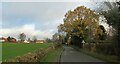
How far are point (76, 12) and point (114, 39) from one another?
43737mm

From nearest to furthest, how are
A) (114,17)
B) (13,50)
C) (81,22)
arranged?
(114,17), (13,50), (81,22)

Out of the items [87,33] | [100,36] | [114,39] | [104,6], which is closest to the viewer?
[114,39]

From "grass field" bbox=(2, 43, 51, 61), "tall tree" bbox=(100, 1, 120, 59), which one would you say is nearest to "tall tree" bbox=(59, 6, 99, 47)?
"grass field" bbox=(2, 43, 51, 61)

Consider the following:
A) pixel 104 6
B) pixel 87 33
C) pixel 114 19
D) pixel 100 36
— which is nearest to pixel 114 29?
pixel 114 19

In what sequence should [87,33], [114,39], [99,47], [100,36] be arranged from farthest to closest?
[100,36] < [87,33] < [99,47] < [114,39]

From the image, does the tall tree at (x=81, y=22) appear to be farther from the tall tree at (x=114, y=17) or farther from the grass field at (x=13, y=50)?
the tall tree at (x=114, y=17)

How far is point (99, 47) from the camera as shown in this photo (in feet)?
149

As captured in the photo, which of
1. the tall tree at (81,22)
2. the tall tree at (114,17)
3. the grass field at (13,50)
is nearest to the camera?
the tall tree at (114,17)

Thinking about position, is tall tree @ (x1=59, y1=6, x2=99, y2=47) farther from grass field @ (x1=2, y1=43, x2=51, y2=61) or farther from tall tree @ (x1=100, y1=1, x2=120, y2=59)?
tall tree @ (x1=100, y1=1, x2=120, y2=59)

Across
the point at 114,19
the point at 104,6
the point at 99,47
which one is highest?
the point at 104,6

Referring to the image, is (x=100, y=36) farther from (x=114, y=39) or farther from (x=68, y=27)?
(x=114, y=39)

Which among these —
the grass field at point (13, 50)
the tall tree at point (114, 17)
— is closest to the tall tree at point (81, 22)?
the grass field at point (13, 50)

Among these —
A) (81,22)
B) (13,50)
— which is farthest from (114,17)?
(81,22)

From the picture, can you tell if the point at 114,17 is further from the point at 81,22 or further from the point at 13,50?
the point at 81,22
